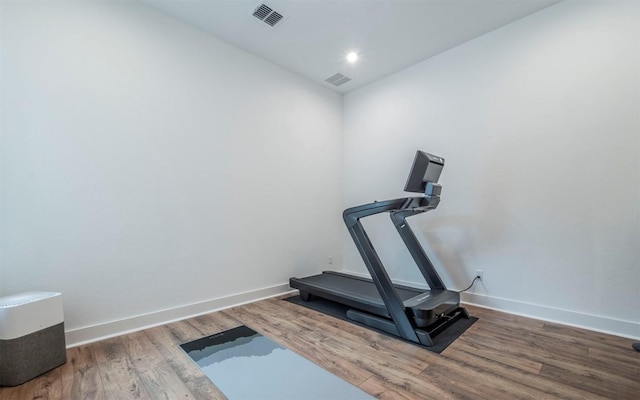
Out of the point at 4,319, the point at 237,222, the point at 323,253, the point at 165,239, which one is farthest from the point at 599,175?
the point at 4,319

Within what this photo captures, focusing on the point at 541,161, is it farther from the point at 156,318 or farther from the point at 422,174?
the point at 156,318

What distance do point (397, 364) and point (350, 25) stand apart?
10.7ft

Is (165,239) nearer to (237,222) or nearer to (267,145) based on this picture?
(237,222)

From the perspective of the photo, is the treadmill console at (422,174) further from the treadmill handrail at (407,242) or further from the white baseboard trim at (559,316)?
the white baseboard trim at (559,316)

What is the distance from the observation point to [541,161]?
2756 mm

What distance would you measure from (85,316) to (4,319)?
2.20 feet

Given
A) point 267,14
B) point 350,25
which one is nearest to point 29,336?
point 267,14

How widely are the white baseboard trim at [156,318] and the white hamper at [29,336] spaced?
0.33m

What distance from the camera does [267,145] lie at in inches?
142

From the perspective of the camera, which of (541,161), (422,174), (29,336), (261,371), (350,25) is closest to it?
(29,336)

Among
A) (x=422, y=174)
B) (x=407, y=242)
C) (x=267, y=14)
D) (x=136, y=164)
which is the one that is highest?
(x=267, y=14)

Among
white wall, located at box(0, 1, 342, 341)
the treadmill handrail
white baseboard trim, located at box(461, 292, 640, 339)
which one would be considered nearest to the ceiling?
white wall, located at box(0, 1, 342, 341)

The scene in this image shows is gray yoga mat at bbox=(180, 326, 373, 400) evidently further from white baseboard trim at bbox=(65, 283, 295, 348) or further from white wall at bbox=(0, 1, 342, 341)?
white wall at bbox=(0, 1, 342, 341)

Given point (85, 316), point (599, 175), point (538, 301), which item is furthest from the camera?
point (538, 301)
